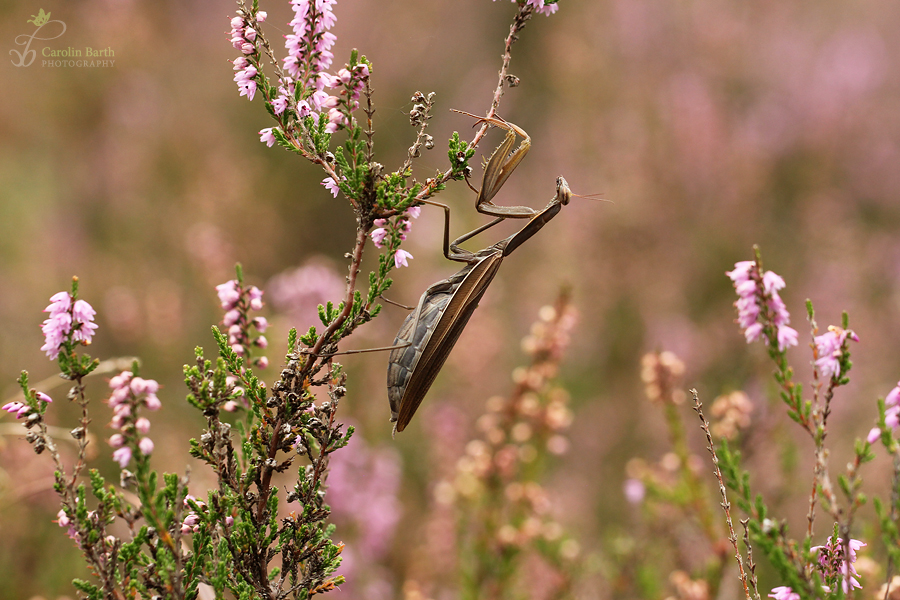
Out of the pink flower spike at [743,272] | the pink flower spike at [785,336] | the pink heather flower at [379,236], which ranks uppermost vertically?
the pink heather flower at [379,236]

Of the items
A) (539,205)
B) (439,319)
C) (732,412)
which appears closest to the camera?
(439,319)

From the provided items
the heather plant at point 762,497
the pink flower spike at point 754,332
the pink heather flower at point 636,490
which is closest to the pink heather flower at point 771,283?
the heather plant at point 762,497

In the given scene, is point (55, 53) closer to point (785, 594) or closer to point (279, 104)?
point (279, 104)

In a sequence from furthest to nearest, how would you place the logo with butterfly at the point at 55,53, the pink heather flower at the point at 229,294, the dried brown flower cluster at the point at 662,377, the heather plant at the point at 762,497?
the logo with butterfly at the point at 55,53, the dried brown flower cluster at the point at 662,377, the pink heather flower at the point at 229,294, the heather plant at the point at 762,497

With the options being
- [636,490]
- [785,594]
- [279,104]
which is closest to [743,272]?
[785,594]

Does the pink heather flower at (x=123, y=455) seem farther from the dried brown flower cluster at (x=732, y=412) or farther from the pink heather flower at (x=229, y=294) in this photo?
the dried brown flower cluster at (x=732, y=412)

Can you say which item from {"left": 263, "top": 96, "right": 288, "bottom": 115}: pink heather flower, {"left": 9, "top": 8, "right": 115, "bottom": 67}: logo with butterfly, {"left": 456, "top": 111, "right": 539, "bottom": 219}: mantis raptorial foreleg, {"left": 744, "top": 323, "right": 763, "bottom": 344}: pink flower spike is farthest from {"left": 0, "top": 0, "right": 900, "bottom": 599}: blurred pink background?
{"left": 744, "top": 323, "right": 763, "bottom": 344}: pink flower spike

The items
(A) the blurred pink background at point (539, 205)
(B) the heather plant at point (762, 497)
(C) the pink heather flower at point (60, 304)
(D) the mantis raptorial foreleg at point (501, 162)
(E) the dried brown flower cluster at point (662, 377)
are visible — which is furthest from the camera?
(A) the blurred pink background at point (539, 205)
